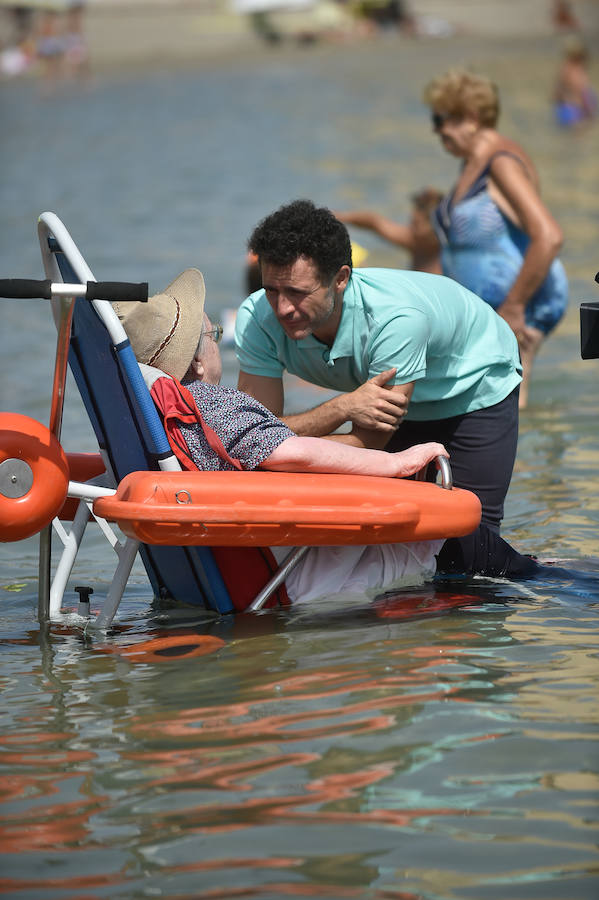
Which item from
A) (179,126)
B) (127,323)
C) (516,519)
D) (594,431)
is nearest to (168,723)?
(127,323)

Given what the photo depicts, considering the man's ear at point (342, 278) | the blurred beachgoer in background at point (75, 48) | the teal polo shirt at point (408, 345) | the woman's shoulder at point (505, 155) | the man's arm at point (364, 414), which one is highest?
the blurred beachgoer in background at point (75, 48)

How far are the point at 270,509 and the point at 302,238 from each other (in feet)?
2.69

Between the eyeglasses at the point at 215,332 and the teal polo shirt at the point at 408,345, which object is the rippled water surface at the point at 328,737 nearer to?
the teal polo shirt at the point at 408,345

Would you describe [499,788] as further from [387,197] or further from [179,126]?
[179,126]

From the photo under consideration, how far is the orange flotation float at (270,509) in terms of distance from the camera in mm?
3580

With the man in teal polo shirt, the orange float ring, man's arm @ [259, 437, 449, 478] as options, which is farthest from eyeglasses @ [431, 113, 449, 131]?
the orange float ring

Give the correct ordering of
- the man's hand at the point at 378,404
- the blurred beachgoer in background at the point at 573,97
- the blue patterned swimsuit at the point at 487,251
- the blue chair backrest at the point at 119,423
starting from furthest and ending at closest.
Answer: the blurred beachgoer in background at the point at 573,97, the blue patterned swimsuit at the point at 487,251, the man's hand at the point at 378,404, the blue chair backrest at the point at 119,423

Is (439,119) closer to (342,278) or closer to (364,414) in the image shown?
(342,278)

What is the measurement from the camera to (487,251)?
6.33 metres

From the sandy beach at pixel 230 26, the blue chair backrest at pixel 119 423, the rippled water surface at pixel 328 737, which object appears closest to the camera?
the rippled water surface at pixel 328 737

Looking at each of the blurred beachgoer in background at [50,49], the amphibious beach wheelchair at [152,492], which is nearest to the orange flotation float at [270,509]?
the amphibious beach wheelchair at [152,492]

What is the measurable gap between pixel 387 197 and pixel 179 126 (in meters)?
10.4

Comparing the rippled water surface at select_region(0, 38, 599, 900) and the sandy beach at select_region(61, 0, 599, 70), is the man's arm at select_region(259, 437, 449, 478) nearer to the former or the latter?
the rippled water surface at select_region(0, 38, 599, 900)

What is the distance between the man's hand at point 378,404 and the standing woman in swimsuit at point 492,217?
7.56ft
